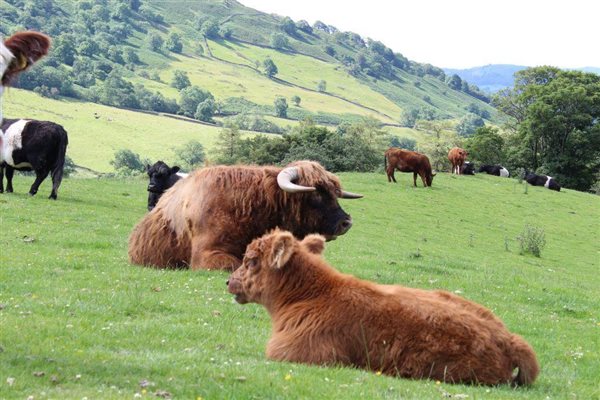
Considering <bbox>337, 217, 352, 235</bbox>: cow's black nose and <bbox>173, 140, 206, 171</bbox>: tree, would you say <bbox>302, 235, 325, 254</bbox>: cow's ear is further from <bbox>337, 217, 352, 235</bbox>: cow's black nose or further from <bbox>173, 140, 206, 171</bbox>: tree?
<bbox>173, 140, 206, 171</bbox>: tree

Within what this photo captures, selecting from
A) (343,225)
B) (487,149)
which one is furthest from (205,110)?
(343,225)

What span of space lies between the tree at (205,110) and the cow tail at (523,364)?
459 feet

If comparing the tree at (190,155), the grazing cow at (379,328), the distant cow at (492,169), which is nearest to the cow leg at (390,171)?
the distant cow at (492,169)

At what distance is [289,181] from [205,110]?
137m

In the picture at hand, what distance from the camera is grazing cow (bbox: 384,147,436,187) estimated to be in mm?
47062

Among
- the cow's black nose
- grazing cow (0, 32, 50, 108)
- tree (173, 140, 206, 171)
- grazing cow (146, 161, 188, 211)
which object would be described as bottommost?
tree (173, 140, 206, 171)

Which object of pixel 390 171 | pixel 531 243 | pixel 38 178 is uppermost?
pixel 390 171

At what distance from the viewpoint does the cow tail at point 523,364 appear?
8164 millimetres

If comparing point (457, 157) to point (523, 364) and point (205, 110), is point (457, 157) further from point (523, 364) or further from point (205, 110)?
point (205, 110)

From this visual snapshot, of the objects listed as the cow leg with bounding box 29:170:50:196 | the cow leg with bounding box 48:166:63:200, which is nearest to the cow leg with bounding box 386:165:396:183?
the cow leg with bounding box 48:166:63:200

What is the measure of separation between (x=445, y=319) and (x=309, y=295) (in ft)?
5.21

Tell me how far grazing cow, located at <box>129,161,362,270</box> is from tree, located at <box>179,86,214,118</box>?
134 m

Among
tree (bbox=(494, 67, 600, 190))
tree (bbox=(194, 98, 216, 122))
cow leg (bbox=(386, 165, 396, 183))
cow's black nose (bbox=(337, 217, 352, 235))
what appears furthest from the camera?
tree (bbox=(194, 98, 216, 122))

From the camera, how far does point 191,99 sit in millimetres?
152875
